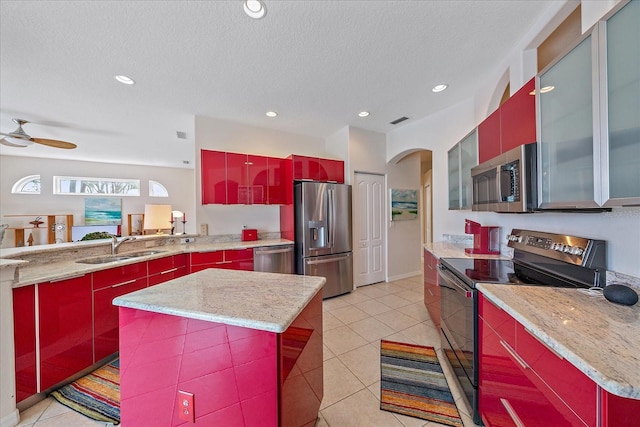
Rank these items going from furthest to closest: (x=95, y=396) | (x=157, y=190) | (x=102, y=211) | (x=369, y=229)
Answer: (x=157, y=190) < (x=102, y=211) < (x=369, y=229) < (x=95, y=396)

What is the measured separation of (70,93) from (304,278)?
11.4ft

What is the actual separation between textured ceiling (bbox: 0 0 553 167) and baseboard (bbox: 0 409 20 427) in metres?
2.57

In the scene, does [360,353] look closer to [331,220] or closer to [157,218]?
[331,220]

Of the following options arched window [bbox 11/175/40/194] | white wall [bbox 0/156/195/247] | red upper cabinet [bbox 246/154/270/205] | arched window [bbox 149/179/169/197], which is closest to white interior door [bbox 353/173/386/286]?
red upper cabinet [bbox 246/154/270/205]

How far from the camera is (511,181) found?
1.49 meters

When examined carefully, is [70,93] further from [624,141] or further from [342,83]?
[624,141]

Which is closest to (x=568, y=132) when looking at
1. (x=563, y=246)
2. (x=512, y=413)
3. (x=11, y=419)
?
(x=563, y=246)

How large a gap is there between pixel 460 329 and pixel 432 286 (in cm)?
89

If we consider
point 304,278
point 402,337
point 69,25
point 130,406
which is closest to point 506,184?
point 304,278

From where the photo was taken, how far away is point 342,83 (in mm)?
2547

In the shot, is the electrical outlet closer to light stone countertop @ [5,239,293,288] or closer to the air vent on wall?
light stone countertop @ [5,239,293,288]

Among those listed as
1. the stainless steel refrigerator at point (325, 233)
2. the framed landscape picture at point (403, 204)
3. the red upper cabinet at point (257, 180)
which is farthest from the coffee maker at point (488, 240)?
the red upper cabinet at point (257, 180)

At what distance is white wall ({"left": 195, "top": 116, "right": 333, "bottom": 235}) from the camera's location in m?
3.40

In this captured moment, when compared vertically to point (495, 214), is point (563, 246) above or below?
below
